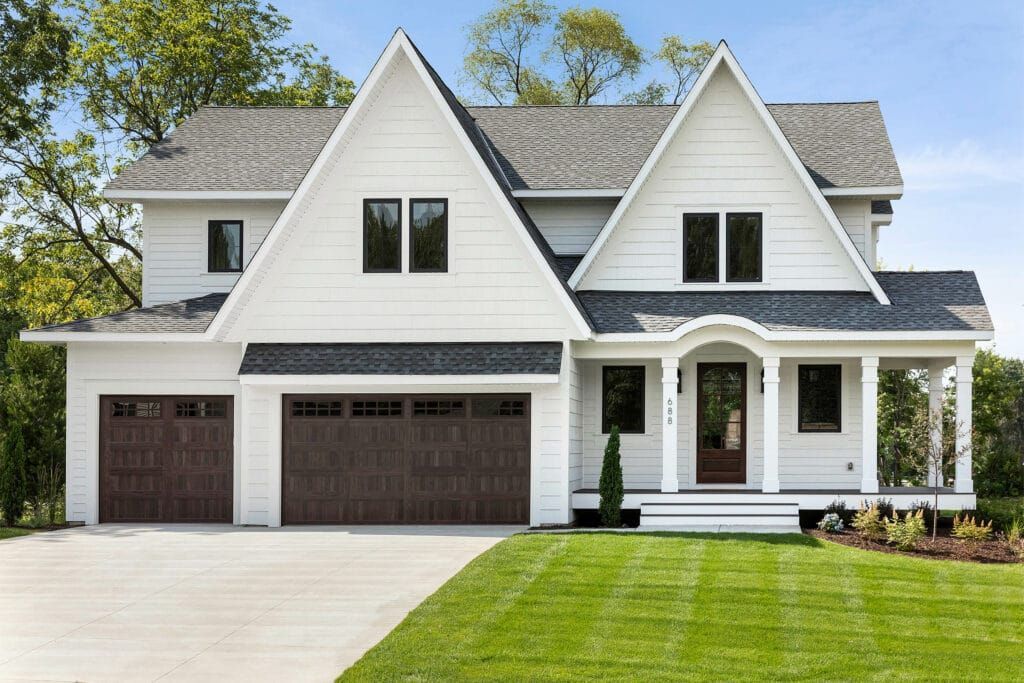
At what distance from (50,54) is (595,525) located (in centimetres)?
1577

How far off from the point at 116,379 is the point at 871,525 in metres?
13.5

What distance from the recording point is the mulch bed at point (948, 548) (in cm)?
1602

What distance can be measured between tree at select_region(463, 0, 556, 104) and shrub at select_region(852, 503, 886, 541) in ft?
93.8

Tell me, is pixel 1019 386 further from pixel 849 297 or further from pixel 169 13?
pixel 169 13

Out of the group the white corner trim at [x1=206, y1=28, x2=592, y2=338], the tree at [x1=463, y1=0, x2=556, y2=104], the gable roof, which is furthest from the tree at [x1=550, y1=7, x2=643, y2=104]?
the white corner trim at [x1=206, y1=28, x2=592, y2=338]

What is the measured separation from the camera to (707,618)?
11.7m

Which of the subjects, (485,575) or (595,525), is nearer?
(485,575)

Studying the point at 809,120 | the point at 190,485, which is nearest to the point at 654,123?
the point at 809,120

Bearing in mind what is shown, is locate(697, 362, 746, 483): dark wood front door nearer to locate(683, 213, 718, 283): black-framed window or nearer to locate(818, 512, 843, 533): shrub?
locate(683, 213, 718, 283): black-framed window

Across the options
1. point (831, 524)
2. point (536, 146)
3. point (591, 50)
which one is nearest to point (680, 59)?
point (591, 50)

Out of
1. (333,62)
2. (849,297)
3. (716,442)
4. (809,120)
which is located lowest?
(716,442)

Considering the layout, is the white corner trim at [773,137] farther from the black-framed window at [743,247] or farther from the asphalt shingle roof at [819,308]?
the black-framed window at [743,247]

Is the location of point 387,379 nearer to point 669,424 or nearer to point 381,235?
point 381,235

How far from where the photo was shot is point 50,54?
81.7 ft
